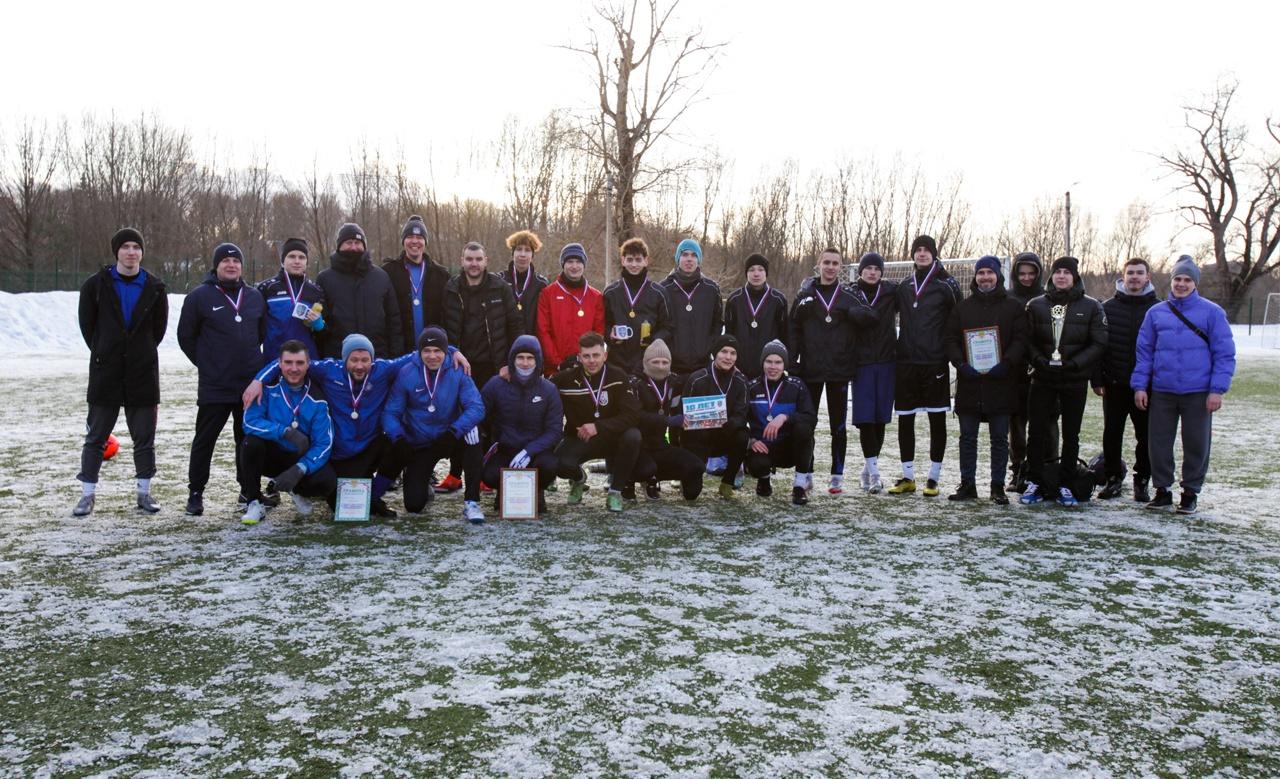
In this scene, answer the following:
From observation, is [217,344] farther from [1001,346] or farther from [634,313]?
[1001,346]

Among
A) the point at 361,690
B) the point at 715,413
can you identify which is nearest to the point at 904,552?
the point at 715,413

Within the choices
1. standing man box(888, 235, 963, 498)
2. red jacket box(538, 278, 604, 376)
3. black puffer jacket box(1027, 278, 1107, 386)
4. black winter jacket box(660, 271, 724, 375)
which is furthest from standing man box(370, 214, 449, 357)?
black puffer jacket box(1027, 278, 1107, 386)

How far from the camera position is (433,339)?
21.6 ft

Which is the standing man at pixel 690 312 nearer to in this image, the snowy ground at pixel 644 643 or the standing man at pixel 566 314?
the standing man at pixel 566 314

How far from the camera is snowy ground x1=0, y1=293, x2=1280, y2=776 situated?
3.02 m

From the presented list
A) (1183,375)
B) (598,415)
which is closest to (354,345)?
(598,415)

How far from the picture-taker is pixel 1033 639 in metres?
4.10

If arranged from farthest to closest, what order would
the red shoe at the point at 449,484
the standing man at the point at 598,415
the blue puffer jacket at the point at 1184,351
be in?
1. the red shoe at the point at 449,484
2. the standing man at the point at 598,415
3. the blue puffer jacket at the point at 1184,351

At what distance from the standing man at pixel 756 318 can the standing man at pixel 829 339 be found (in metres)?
0.15

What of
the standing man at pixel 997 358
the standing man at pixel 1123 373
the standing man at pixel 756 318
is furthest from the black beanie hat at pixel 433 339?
the standing man at pixel 1123 373

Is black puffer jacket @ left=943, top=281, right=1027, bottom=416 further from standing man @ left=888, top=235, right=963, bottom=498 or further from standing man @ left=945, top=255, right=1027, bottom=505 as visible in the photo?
standing man @ left=888, top=235, right=963, bottom=498

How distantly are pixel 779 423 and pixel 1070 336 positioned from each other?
227 centimetres

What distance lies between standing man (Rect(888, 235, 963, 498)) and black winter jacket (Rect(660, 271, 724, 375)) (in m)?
1.54

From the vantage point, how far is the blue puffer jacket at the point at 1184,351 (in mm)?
6645
